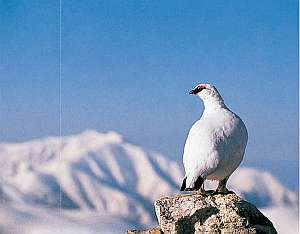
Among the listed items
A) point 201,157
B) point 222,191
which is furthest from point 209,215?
point 201,157

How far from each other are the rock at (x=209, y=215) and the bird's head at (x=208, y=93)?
1.37 meters

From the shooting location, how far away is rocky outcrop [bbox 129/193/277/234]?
7.75m

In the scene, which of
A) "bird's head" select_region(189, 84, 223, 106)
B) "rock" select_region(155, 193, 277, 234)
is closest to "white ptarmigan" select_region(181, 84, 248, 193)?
"bird's head" select_region(189, 84, 223, 106)

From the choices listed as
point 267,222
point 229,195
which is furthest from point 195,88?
point 267,222

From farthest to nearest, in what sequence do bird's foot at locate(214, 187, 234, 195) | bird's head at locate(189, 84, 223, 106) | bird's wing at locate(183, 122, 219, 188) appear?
1. bird's head at locate(189, 84, 223, 106)
2. bird's foot at locate(214, 187, 234, 195)
3. bird's wing at locate(183, 122, 219, 188)

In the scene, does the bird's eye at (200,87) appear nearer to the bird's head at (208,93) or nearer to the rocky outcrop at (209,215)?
the bird's head at (208,93)

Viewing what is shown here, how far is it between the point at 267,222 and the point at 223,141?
127 centimetres

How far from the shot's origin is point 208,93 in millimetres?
8578

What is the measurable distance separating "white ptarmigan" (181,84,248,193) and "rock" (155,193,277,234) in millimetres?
244

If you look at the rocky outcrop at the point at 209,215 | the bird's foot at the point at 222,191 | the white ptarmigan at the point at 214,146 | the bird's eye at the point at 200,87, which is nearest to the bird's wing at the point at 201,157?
the white ptarmigan at the point at 214,146

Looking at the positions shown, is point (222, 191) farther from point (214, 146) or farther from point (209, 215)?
point (214, 146)

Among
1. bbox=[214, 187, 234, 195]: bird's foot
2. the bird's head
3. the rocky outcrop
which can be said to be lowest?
the rocky outcrop

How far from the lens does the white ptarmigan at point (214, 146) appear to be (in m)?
8.07

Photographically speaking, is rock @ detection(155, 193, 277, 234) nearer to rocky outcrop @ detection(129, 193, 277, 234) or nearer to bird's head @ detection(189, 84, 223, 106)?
rocky outcrop @ detection(129, 193, 277, 234)
